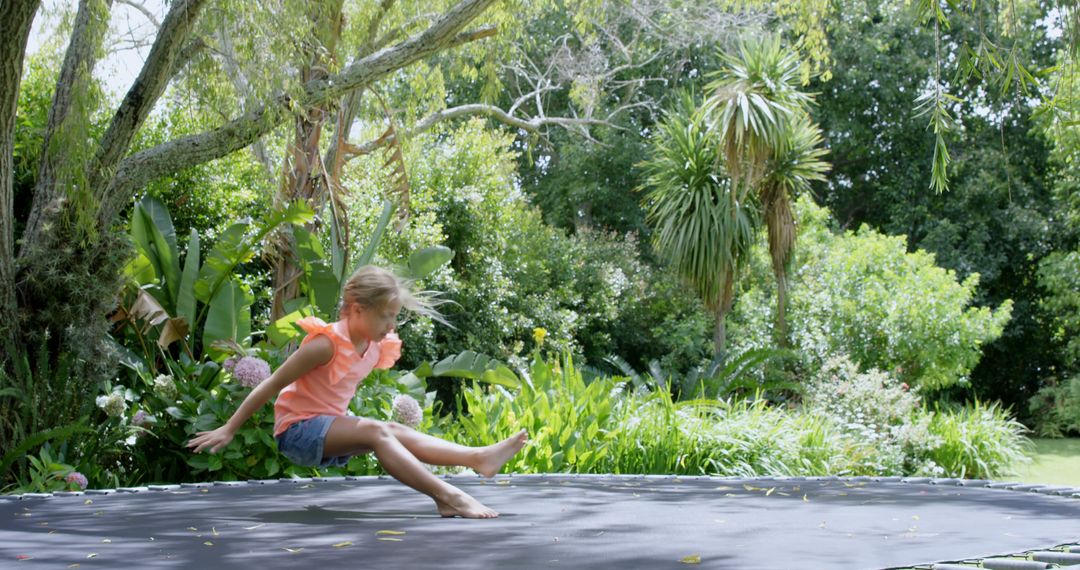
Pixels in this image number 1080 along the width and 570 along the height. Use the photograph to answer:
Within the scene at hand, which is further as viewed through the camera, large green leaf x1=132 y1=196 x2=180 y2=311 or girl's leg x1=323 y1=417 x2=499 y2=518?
large green leaf x1=132 y1=196 x2=180 y2=311

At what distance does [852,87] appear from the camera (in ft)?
50.4

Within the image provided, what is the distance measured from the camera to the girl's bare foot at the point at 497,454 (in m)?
2.99

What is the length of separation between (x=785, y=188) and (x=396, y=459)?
843 centimetres

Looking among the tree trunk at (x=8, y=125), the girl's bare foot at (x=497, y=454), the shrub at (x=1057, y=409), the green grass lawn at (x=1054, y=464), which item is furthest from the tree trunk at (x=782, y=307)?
the girl's bare foot at (x=497, y=454)

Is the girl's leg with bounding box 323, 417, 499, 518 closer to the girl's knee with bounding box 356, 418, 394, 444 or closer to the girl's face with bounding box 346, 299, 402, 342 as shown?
the girl's knee with bounding box 356, 418, 394, 444

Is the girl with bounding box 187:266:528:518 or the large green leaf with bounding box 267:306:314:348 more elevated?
the large green leaf with bounding box 267:306:314:348

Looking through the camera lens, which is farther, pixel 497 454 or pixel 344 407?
pixel 344 407

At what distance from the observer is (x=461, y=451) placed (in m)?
3.01

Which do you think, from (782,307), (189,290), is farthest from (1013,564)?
(782,307)

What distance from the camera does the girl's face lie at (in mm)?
3002

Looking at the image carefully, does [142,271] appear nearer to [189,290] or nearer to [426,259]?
[189,290]

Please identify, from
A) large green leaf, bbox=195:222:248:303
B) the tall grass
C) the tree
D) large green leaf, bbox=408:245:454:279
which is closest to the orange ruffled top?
the tree

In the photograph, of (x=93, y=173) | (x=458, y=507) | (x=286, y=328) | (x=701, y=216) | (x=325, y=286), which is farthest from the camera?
(x=701, y=216)

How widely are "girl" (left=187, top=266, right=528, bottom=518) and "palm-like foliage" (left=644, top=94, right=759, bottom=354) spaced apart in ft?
23.9
